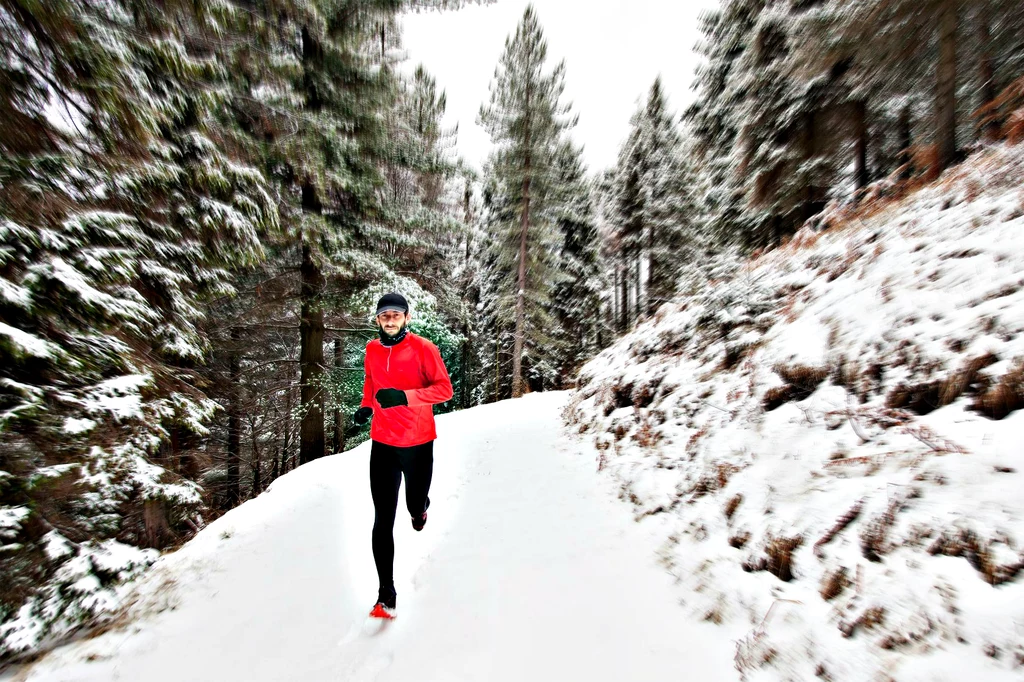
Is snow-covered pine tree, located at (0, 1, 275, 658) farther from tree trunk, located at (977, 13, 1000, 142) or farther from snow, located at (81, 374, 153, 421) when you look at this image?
tree trunk, located at (977, 13, 1000, 142)

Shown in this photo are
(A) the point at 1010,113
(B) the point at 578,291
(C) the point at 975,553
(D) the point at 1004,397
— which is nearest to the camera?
(C) the point at 975,553

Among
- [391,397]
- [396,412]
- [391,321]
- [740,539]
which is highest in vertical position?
[391,321]

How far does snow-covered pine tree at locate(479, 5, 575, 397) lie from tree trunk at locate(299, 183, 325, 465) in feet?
28.1

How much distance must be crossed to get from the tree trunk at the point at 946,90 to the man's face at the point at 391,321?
27.2ft

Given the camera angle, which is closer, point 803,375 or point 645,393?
point 803,375

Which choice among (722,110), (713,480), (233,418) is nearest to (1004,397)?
(713,480)

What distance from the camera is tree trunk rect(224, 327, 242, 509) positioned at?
7434 millimetres

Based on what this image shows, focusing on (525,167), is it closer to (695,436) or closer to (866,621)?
(695,436)

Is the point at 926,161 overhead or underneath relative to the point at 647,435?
overhead

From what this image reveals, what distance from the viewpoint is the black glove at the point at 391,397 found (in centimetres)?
292

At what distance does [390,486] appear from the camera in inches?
118

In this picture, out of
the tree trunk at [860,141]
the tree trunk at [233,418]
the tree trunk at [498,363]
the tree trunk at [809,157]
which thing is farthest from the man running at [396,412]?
the tree trunk at [498,363]

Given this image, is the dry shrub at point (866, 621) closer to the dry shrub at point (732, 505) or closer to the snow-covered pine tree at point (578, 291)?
the dry shrub at point (732, 505)

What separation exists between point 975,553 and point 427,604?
310 centimetres
